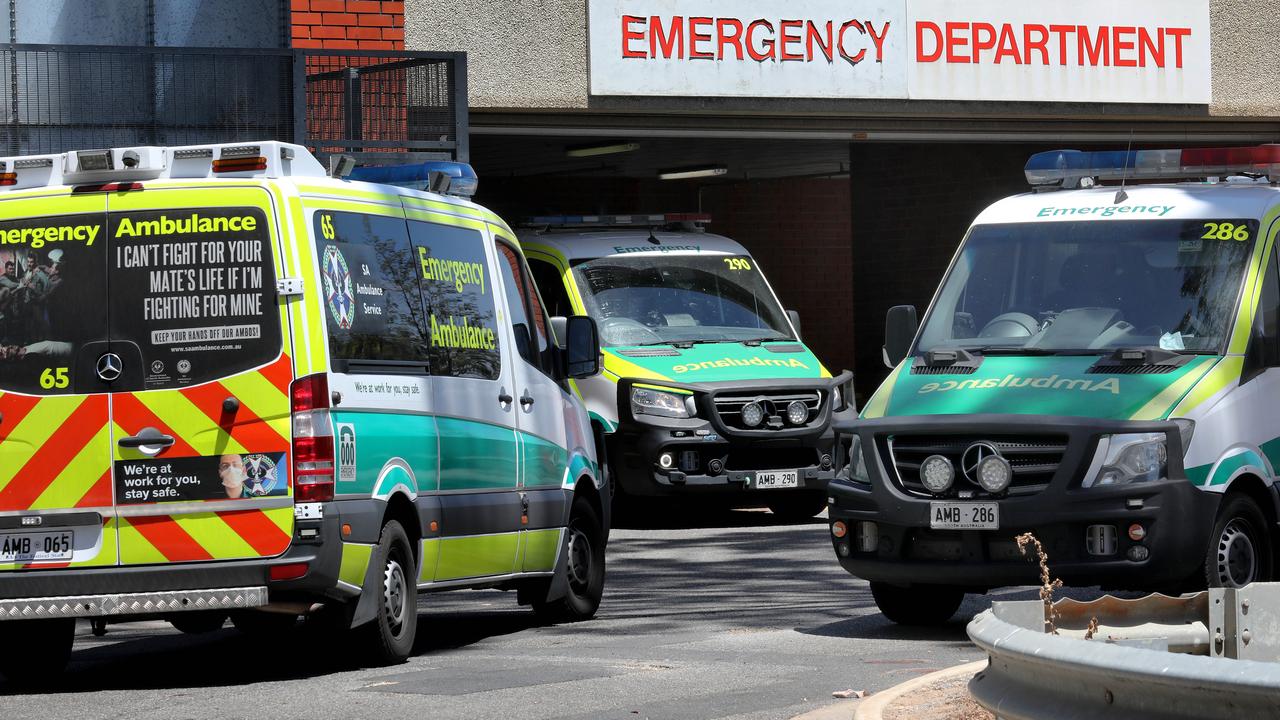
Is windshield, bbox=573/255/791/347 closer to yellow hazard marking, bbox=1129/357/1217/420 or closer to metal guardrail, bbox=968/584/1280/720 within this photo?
yellow hazard marking, bbox=1129/357/1217/420

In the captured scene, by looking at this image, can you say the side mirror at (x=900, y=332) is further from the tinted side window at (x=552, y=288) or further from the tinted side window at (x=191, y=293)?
the tinted side window at (x=552, y=288)

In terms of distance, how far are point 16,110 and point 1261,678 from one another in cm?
1238

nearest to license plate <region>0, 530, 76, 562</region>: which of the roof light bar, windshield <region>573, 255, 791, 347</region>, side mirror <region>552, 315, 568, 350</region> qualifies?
side mirror <region>552, 315, 568, 350</region>

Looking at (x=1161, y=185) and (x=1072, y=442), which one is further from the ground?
(x=1161, y=185)

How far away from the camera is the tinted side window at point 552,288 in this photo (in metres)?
15.9

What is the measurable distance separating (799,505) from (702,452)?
1.53 m

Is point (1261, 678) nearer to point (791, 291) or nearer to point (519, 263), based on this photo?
point (519, 263)

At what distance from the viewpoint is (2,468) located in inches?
324

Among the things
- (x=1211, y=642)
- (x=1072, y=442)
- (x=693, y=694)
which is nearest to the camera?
(x=1211, y=642)

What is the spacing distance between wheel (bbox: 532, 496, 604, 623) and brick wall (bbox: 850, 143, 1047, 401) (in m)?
11.4

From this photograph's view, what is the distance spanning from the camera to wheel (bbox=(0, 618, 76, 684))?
28.4 feet

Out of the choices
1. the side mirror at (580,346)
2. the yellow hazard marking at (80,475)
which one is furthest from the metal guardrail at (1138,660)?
the side mirror at (580,346)

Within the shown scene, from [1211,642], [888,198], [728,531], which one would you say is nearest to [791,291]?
[888,198]

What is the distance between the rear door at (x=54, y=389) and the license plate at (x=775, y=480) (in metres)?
7.78
